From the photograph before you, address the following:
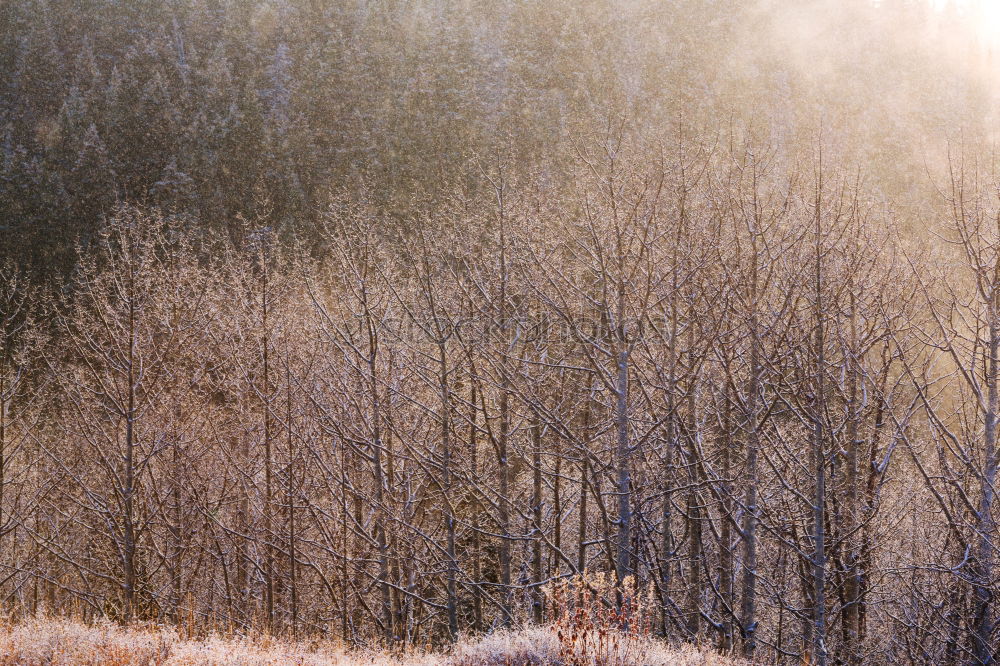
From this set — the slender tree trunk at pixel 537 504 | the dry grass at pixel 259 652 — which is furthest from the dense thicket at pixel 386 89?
the dry grass at pixel 259 652

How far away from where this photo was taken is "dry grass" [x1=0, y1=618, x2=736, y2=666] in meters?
5.71

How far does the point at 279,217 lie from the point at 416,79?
20.0 m

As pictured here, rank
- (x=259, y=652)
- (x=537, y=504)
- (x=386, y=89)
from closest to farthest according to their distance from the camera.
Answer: (x=259, y=652)
(x=537, y=504)
(x=386, y=89)

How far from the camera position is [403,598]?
15.8 meters

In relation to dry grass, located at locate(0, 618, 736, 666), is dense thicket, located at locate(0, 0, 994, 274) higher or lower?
higher

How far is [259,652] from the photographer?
6.70 m

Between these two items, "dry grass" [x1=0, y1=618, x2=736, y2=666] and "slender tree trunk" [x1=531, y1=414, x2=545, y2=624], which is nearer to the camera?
"dry grass" [x1=0, y1=618, x2=736, y2=666]

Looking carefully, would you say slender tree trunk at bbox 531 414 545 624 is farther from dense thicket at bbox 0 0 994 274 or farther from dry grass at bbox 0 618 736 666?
dense thicket at bbox 0 0 994 274

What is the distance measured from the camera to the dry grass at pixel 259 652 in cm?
571

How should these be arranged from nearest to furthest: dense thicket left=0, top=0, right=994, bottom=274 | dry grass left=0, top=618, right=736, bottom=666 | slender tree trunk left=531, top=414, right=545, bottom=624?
dry grass left=0, top=618, right=736, bottom=666, slender tree trunk left=531, top=414, right=545, bottom=624, dense thicket left=0, top=0, right=994, bottom=274

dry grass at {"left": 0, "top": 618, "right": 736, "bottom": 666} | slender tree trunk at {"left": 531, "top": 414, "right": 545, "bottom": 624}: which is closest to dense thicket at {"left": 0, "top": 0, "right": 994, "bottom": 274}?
slender tree trunk at {"left": 531, "top": 414, "right": 545, "bottom": 624}

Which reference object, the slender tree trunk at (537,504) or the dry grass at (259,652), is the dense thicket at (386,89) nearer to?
the slender tree trunk at (537,504)

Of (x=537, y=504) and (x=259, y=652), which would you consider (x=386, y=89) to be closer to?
(x=537, y=504)

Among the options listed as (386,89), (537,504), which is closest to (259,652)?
(537,504)
